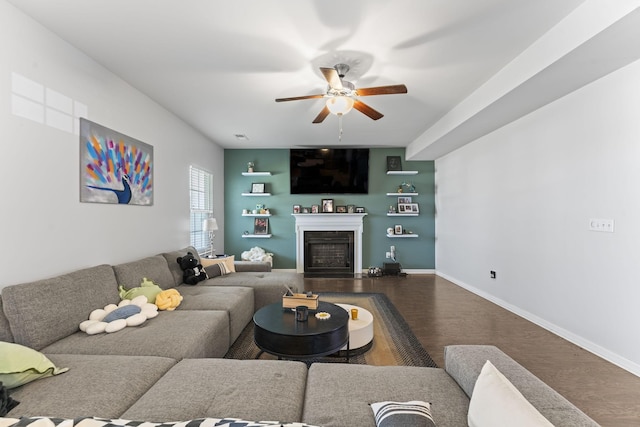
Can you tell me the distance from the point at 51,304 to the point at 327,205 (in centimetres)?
482

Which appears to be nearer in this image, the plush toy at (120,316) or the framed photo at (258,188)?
the plush toy at (120,316)

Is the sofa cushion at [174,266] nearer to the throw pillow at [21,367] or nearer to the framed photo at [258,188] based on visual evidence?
the throw pillow at [21,367]

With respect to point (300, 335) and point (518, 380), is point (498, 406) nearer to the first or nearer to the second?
point (518, 380)

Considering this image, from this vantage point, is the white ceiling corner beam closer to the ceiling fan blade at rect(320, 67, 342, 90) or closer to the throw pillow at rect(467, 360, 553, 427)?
the ceiling fan blade at rect(320, 67, 342, 90)

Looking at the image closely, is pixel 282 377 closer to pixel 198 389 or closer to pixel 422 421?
pixel 198 389

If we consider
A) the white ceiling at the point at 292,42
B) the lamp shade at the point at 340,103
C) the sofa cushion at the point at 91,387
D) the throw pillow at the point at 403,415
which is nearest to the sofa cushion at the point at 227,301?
the sofa cushion at the point at 91,387

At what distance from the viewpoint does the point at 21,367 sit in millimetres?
1367

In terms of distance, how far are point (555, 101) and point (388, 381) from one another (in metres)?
3.47

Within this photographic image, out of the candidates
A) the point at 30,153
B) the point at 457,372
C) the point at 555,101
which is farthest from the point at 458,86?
the point at 30,153

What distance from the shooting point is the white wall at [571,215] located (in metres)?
2.44

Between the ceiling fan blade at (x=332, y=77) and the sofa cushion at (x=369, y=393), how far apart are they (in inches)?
83.5

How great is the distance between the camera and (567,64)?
2.32m

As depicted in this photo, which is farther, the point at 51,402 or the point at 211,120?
the point at 211,120

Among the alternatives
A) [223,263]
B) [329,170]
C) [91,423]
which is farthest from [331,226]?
[91,423]
